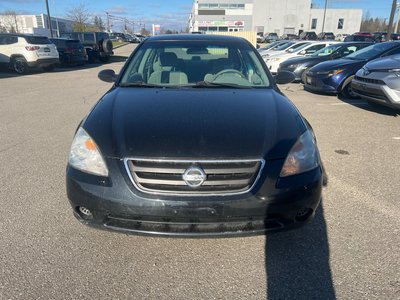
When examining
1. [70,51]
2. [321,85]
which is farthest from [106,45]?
[321,85]

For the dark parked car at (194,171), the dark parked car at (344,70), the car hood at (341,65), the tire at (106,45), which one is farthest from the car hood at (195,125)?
the tire at (106,45)

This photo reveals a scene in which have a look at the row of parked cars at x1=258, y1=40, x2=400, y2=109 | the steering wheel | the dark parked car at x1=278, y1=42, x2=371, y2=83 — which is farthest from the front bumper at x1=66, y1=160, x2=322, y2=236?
the dark parked car at x1=278, y1=42, x2=371, y2=83

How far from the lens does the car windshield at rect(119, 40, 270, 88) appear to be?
133 inches

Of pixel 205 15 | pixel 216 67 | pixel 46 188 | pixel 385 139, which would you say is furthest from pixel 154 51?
pixel 205 15

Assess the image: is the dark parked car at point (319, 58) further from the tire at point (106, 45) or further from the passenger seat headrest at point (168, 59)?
the tire at point (106, 45)

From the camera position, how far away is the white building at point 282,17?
81438 mm

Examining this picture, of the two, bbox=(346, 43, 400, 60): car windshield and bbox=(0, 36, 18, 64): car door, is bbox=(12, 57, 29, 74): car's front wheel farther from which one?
bbox=(346, 43, 400, 60): car windshield

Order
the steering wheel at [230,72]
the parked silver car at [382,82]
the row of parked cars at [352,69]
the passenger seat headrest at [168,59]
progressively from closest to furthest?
the steering wheel at [230,72] → the passenger seat headrest at [168,59] → the parked silver car at [382,82] → the row of parked cars at [352,69]

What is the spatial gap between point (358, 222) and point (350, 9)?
317 feet

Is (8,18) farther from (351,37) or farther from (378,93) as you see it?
(378,93)

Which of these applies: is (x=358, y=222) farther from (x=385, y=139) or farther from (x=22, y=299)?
(x=385, y=139)

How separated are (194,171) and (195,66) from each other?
190cm

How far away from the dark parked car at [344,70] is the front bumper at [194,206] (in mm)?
7205

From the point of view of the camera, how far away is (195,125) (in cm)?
235
